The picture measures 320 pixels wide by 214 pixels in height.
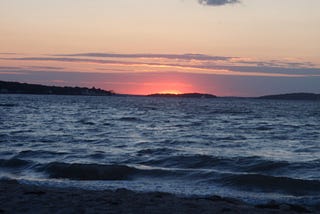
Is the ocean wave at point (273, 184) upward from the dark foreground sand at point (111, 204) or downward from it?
downward

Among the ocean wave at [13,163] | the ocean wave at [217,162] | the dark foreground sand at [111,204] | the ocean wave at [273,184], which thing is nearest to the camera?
the dark foreground sand at [111,204]

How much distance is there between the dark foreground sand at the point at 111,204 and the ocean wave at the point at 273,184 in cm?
325

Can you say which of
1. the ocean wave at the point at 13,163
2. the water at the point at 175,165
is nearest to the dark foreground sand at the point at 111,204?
the water at the point at 175,165

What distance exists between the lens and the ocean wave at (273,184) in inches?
569

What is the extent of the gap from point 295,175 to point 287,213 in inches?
264

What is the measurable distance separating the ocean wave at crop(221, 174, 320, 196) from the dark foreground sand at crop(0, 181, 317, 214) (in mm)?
3250

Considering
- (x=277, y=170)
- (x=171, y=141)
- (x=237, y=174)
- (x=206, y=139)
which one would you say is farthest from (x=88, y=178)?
(x=206, y=139)

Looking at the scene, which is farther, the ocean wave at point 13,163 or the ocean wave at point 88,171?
the ocean wave at point 13,163

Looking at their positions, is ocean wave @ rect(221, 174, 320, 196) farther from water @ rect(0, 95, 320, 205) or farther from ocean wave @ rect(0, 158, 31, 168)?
ocean wave @ rect(0, 158, 31, 168)

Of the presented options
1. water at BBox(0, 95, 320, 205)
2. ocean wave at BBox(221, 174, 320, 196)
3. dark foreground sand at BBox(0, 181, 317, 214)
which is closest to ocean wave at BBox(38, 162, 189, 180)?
water at BBox(0, 95, 320, 205)

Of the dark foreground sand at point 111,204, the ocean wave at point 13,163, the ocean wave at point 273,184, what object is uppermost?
the dark foreground sand at point 111,204

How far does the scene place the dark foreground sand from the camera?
9.75m

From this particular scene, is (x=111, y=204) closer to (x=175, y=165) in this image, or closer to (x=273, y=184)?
(x=273, y=184)

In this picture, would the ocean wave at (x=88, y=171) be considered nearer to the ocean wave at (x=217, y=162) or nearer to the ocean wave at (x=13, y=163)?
the ocean wave at (x=13, y=163)
